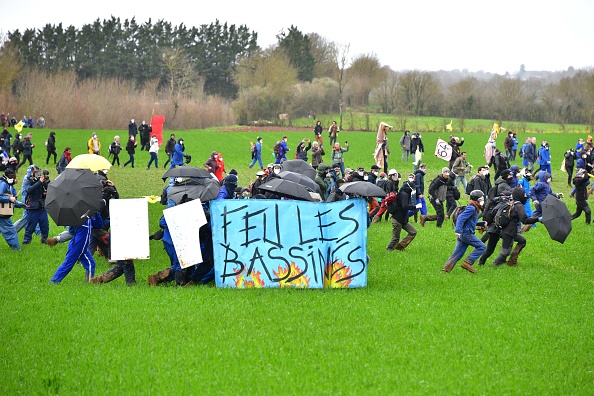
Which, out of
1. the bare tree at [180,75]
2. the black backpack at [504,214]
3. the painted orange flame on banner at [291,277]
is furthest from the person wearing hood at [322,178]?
the bare tree at [180,75]

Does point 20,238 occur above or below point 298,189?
below

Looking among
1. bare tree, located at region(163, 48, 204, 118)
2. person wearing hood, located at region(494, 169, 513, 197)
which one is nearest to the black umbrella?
person wearing hood, located at region(494, 169, 513, 197)

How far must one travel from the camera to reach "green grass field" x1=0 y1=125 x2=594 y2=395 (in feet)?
30.3

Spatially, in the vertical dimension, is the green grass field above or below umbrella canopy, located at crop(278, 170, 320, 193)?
below

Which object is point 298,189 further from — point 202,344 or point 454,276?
point 202,344

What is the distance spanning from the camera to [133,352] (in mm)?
10188

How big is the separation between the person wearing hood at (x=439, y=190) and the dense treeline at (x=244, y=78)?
57166 mm

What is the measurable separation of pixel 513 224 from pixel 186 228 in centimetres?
696

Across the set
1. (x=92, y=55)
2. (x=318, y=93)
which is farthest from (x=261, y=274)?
(x=92, y=55)

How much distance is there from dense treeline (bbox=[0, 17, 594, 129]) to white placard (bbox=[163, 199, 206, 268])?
64617 mm

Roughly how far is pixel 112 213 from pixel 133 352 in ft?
13.7

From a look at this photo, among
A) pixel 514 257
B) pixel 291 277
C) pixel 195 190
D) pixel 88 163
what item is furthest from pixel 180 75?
pixel 291 277

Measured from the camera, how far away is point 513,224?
1653cm

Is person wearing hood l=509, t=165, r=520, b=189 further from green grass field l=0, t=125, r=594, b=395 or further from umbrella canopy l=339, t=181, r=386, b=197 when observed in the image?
umbrella canopy l=339, t=181, r=386, b=197
